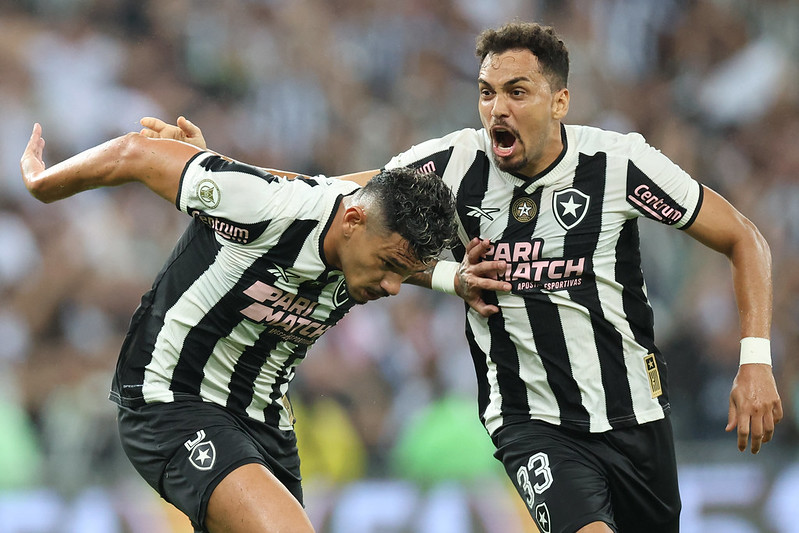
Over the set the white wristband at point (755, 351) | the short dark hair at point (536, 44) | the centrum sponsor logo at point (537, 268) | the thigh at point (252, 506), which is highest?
the short dark hair at point (536, 44)

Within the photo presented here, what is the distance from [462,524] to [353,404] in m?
1.40

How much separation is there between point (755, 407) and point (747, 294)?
1.41 feet

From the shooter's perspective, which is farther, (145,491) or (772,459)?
(772,459)

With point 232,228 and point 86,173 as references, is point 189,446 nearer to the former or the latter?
point 232,228

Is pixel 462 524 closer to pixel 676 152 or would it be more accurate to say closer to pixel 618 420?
pixel 618 420

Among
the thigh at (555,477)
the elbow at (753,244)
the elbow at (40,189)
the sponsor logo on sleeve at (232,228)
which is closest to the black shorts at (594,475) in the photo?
the thigh at (555,477)

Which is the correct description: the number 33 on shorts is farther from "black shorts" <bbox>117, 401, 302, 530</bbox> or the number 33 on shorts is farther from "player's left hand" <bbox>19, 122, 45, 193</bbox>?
"player's left hand" <bbox>19, 122, 45, 193</bbox>

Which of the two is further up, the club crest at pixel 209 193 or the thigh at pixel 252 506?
the club crest at pixel 209 193

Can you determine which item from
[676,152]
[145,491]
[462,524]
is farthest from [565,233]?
[676,152]

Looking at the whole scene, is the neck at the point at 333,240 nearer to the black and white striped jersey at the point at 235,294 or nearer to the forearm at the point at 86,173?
the black and white striped jersey at the point at 235,294

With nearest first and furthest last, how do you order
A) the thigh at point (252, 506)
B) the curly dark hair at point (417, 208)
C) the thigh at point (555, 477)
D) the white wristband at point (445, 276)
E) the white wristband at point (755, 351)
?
the thigh at point (252, 506) → the curly dark hair at point (417, 208) → the thigh at point (555, 477) → the white wristband at point (755, 351) → the white wristband at point (445, 276)

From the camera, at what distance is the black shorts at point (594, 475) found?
3439 millimetres

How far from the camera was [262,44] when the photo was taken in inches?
323

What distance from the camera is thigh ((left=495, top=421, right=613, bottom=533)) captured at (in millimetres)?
3406
